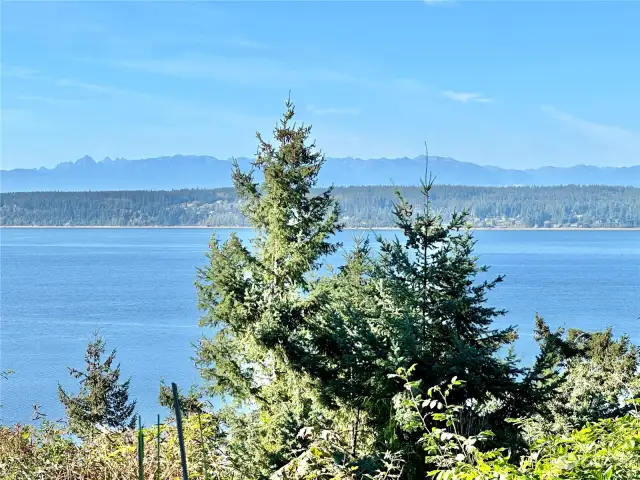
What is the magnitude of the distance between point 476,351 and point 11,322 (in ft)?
182

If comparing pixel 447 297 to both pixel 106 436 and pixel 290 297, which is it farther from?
pixel 106 436

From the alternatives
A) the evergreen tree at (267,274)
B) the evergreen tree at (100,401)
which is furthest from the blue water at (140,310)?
the evergreen tree at (100,401)

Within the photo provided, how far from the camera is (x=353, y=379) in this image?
831cm

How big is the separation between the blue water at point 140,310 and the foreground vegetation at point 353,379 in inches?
37.8

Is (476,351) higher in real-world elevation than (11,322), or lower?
higher

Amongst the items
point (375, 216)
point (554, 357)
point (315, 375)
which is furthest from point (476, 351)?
point (375, 216)

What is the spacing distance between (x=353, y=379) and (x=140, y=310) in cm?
5617

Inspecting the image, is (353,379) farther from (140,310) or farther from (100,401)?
(140,310)

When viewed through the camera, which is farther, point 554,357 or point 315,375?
point 315,375

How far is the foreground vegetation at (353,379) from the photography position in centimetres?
391

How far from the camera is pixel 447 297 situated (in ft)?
27.8

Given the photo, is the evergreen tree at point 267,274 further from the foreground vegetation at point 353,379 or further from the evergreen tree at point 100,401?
the evergreen tree at point 100,401

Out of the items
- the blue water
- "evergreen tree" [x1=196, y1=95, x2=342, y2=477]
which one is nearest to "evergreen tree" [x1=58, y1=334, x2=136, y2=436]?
the blue water

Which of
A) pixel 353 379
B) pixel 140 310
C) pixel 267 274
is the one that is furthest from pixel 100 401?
pixel 140 310
